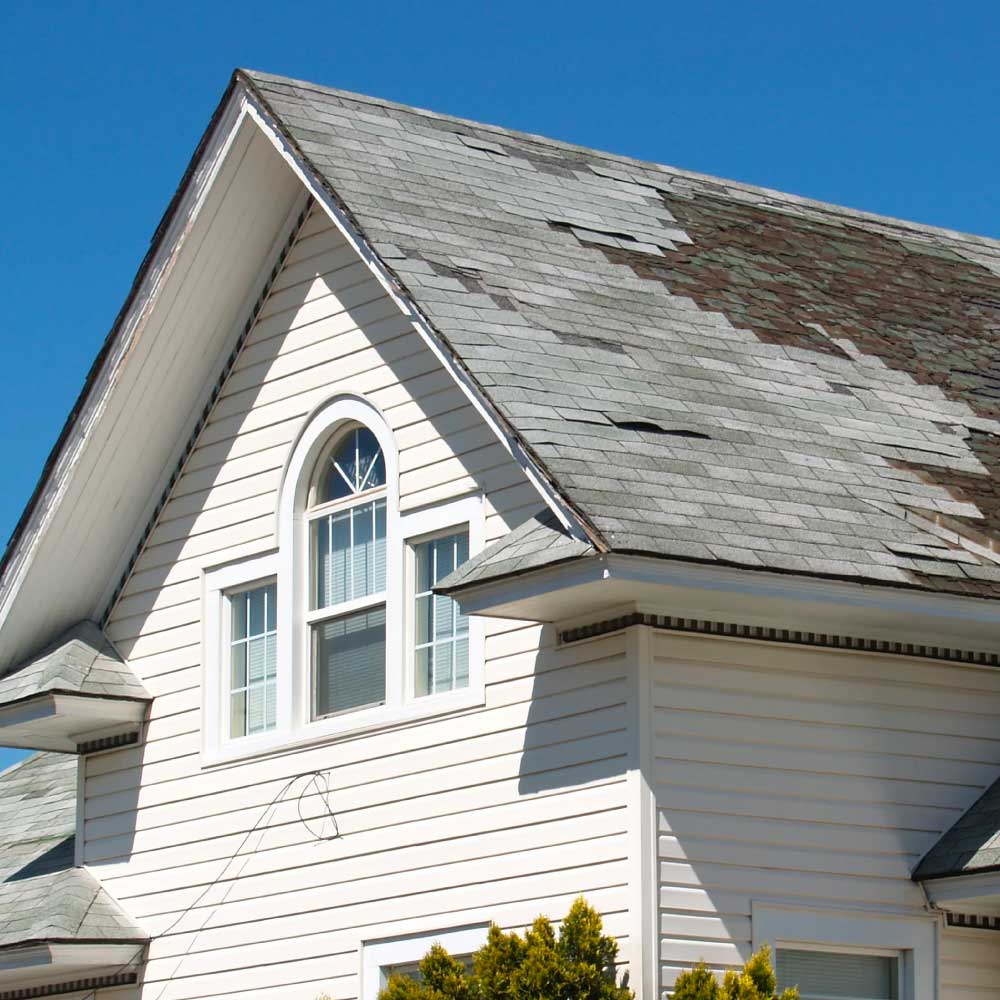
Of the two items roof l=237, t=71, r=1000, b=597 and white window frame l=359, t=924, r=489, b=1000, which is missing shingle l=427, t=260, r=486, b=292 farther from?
white window frame l=359, t=924, r=489, b=1000

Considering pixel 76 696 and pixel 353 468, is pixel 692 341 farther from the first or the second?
pixel 76 696

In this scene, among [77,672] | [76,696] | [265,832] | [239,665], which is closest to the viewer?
[265,832]

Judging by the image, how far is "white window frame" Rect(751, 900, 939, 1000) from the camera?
1248cm

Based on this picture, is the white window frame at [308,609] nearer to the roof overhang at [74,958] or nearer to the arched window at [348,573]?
the arched window at [348,573]

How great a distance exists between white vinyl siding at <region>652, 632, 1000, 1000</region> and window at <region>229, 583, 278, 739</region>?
385cm

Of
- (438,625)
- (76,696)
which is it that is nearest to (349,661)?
(438,625)

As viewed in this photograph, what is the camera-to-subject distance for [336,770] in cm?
1443

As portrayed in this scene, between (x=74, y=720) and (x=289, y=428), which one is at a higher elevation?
(x=289, y=428)

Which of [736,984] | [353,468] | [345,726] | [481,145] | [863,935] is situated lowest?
[736,984]

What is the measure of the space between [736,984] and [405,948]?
2.90 meters

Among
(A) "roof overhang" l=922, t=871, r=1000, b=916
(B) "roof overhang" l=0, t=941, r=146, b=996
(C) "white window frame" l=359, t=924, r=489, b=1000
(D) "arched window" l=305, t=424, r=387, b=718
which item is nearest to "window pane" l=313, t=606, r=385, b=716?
(D) "arched window" l=305, t=424, r=387, b=718

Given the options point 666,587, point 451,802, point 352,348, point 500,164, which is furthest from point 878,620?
point 500,164

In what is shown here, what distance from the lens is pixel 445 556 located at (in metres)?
14.3

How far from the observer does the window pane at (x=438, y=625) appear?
14.0 m
